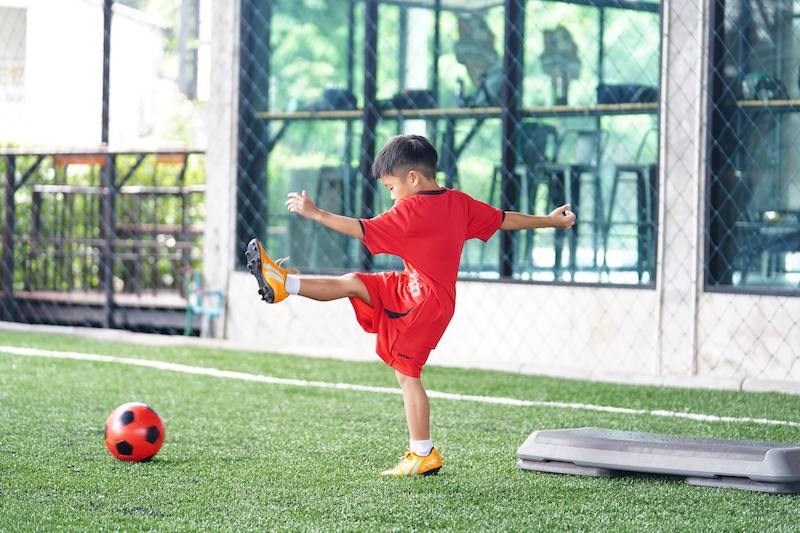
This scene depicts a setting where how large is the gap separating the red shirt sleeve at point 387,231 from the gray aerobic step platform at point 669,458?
2.72ft

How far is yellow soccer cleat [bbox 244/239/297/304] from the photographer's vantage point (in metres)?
4.09

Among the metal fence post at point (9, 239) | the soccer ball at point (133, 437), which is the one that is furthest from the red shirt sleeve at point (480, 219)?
the metal fence post at point (9, 239)

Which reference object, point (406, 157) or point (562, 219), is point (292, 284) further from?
point (562, 219)

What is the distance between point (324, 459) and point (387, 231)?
902 millimetres

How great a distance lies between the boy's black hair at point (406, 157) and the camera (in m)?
4.25

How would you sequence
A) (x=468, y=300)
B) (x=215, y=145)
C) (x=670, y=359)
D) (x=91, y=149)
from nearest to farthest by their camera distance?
(x=670, y=359) → (x=468, y=300) → (x=215, y=145) → (x=91, y=149)

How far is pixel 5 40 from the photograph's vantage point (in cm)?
1121

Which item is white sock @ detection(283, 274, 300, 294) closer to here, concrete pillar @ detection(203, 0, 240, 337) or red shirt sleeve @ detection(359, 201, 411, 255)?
red shirt sleeve @ detection(359, 201, 411, 255)

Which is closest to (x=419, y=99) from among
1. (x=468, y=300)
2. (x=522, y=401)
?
(x=468, y=300)

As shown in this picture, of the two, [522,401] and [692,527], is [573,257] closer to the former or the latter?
[522,401]

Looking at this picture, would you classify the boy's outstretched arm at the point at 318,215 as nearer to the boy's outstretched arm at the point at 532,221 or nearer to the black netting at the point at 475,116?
the boy's outstretched arm at the point at 532,221

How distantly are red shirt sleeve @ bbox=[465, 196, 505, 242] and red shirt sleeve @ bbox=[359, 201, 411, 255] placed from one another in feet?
1.10

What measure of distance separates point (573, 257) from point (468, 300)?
2.49 ft

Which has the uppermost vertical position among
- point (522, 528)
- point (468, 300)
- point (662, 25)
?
point (662, 25)
